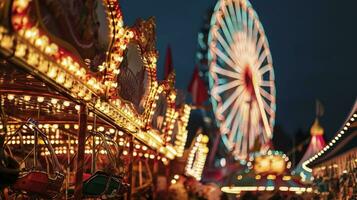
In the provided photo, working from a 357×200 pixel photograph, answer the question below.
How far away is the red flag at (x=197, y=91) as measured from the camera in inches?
942

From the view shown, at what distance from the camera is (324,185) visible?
16391mm

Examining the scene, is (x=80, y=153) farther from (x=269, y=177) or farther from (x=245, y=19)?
(x=245, y=19)

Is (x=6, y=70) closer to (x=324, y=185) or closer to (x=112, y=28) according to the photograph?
(x=112, y=28)

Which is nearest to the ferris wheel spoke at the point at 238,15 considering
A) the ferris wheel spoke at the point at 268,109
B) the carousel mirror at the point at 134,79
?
the ferris wheel spoke at the point at 268,109

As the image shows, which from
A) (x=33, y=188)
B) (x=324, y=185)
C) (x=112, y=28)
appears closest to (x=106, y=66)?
(x=112, y=28)

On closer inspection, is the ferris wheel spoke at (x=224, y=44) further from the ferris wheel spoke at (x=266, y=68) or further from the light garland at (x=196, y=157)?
the ferris wheel spoke at (x=266, y=68)

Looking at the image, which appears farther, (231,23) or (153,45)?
(231,23)

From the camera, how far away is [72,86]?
21.8 ft

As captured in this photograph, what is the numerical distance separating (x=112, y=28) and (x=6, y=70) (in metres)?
1.57

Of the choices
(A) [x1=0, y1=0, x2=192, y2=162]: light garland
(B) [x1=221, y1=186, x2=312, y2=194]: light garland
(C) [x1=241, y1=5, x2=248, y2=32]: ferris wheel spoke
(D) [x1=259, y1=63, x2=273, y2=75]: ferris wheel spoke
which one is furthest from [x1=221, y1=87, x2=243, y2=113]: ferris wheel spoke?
(A) [x1=0, y1=0, x2=192, y2=162]: light garland

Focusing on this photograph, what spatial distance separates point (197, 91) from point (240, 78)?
340 cm

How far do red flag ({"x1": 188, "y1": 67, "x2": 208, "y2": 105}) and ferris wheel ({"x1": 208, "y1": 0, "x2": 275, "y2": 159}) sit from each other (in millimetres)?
2506

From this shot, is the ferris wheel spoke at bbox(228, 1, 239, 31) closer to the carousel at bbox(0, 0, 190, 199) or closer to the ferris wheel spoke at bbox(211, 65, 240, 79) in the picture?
the ferris wheel spoke at bbox(211, 65, 240, 79)

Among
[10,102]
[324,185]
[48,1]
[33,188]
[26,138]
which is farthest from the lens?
[324,185]
